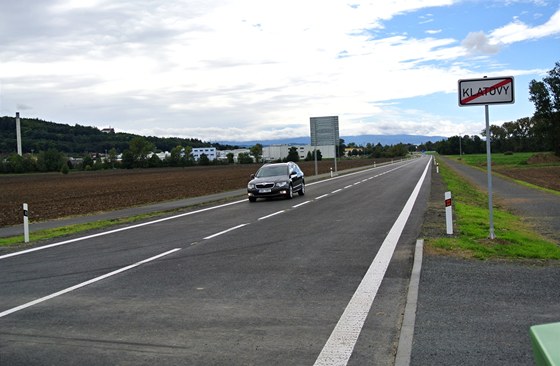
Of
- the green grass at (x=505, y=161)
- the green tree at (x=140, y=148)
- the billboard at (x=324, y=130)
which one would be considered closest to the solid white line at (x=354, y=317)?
the billboard at (x=324, y=130)

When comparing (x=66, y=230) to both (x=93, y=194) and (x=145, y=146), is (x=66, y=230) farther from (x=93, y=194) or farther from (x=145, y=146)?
(x=145, y=146)

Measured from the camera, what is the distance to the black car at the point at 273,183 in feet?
77.3

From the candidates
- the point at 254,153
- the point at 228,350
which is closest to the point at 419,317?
the point at 228,350

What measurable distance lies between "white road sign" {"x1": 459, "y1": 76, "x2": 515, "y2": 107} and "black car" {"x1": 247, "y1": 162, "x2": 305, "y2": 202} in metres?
14.0

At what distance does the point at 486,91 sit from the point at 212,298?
6367 mm

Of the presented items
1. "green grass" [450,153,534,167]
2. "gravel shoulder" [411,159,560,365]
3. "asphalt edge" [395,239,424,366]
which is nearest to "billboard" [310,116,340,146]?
"green grass" [450,153,534,167]

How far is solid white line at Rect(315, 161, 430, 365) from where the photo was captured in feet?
15.4

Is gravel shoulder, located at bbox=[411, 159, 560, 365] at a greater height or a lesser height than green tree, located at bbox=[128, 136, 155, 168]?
lesser

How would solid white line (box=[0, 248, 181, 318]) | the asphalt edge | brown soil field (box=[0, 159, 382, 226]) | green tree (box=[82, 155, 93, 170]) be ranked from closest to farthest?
1. the asphalt edge
2. solid white line (box=[0, 248, 181, 318])
3. brown soil field (box=[0, 159, 382, 226])
4. green tree (box=[82, 155, 93, 170])

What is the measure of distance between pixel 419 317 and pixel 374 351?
1095 millimetres

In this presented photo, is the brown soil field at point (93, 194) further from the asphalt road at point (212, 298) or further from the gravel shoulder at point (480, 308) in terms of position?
the gravel shoulder at point (480, 308)

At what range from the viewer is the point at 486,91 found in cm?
1001

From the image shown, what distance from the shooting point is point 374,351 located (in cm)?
481

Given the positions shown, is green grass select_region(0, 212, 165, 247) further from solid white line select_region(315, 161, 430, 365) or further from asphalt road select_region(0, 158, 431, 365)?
solid white line select_region(315, 161, 430, 365)
